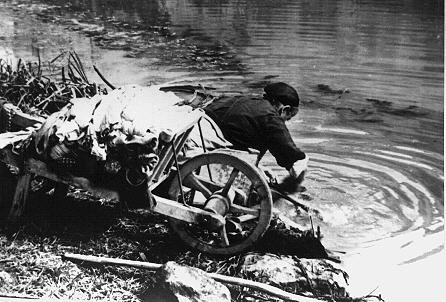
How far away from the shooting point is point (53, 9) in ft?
14.9

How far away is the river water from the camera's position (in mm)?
3789

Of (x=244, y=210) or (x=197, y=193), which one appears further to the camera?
(x=197, y=193)

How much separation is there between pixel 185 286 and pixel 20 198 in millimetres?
1401

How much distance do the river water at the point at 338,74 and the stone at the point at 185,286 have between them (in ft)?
2.86

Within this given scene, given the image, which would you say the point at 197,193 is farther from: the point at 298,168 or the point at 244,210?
the point at 298,168

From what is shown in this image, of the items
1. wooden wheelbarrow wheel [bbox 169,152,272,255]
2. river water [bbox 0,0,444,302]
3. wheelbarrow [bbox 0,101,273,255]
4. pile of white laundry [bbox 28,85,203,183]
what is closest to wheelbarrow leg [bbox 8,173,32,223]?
wheelbarrow [bbox 0,101,273,255]

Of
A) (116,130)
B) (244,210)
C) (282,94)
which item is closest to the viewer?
(116,130)

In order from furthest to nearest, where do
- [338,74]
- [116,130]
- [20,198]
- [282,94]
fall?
[338,74] < [282,94] < [20,198] < [116,130]

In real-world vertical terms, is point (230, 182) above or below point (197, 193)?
above

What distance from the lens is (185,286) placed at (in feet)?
11.5

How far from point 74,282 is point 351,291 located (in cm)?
193

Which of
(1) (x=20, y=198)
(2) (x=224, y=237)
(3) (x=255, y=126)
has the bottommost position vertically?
(2) (x=224, y=237)

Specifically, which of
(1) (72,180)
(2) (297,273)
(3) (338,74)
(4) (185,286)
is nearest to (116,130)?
(1) (72,180)

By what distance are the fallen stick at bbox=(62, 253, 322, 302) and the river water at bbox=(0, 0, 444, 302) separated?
0.47 metres
